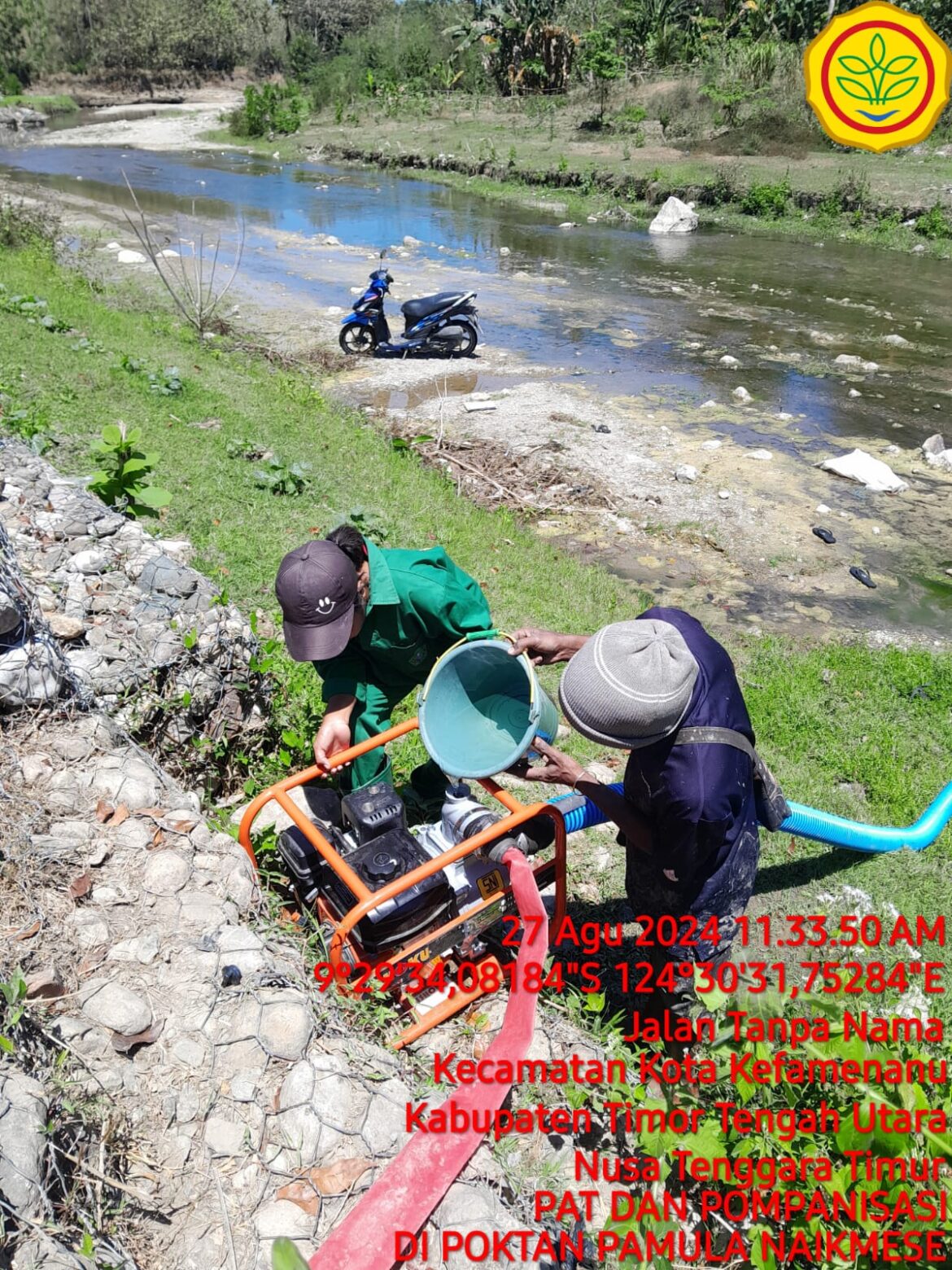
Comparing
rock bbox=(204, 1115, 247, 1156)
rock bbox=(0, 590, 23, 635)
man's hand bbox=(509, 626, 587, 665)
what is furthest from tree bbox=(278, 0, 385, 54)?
rock bbox=(204, 1115, 247, 1156)

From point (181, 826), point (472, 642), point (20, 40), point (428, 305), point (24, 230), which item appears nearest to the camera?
point (472, 642)

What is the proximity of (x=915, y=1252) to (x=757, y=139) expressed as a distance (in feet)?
81.1

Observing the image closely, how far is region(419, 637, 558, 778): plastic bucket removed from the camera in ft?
7.91

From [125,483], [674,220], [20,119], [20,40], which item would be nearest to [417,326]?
[125,483]

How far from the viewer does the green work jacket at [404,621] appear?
8.57 ft

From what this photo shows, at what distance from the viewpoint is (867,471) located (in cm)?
700

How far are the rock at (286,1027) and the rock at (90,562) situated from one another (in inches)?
89.0

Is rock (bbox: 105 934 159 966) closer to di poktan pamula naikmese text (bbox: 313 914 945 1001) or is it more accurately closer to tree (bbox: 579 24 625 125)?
di poktan pamula naikmese text (bbox: 313 914 945 1001)

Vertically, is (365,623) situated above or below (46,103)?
below

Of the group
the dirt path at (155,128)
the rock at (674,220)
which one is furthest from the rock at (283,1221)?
the dirt path at (155,128)

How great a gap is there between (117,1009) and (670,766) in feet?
4.77

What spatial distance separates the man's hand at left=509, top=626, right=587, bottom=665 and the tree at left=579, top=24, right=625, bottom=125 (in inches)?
1093

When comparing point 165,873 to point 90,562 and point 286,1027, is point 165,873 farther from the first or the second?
point 90,562

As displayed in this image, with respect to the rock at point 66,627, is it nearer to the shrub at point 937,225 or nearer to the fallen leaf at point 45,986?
the fallen leaf at point 45,986
